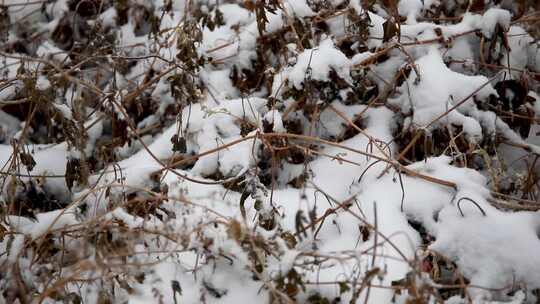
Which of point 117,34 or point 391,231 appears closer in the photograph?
point 391,231

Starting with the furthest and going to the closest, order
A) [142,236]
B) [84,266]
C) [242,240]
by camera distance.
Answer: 1. [142,236]
2. [242,240]
3. [84,266]

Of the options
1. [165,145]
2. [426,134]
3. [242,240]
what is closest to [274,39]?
[165,145]

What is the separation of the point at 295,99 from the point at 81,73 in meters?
1.53

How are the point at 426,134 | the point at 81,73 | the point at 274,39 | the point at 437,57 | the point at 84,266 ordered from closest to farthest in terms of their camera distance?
the point at 84,266, the point at 426,134, the point at 437,57, the point at 274,39, the point at 81,73

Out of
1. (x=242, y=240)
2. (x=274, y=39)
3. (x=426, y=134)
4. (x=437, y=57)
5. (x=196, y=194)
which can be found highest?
(x=274, y=39)

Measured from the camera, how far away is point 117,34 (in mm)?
3551

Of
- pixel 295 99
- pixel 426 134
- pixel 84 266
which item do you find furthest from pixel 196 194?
pixel 426 134

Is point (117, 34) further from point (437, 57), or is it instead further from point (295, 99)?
point (437, 57)

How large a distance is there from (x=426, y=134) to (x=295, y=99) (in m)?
0.63

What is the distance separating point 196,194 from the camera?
8.09 feet

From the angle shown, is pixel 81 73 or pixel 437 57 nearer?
pixel 437 57

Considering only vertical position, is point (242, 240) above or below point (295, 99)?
below

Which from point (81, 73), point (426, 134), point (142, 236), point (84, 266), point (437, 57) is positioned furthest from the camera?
point (81, 73)

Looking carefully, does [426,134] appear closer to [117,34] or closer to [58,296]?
[58,296]
